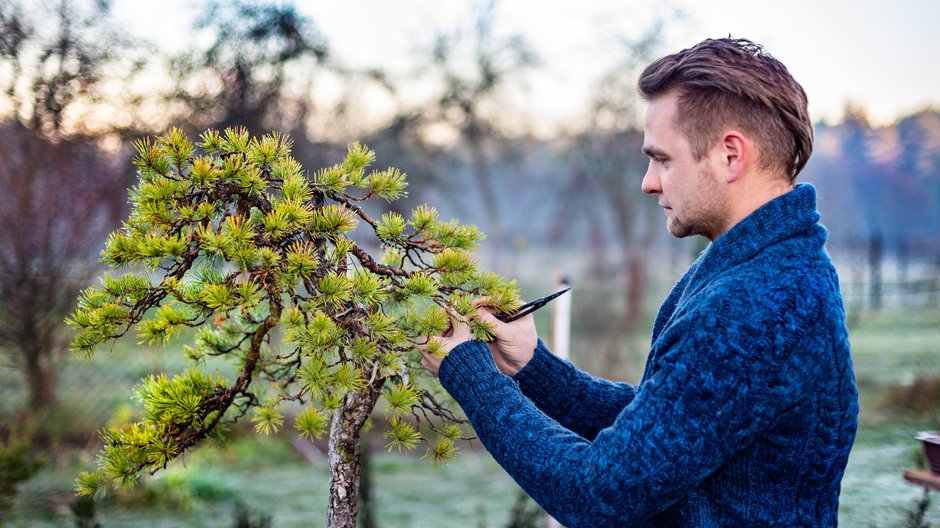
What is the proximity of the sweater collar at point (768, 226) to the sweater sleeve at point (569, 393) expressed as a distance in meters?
0.50

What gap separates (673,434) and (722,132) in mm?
625

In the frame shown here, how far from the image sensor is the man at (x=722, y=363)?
129cm

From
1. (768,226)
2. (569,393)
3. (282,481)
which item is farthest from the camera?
(282,481)

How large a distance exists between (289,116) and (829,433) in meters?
6.95

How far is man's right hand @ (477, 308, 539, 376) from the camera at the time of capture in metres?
1.68

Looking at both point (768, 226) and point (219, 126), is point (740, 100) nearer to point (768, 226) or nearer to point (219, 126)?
point (768, 226)

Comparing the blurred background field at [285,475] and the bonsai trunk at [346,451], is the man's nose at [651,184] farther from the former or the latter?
the blurred background field at [285,475]

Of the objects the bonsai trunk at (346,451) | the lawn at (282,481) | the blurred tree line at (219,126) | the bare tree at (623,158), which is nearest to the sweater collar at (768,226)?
the bonsai trunk at (346,451)

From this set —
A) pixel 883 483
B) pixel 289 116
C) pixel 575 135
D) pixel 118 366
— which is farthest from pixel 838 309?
pixel 575 135

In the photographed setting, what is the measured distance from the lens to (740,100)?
1.49 m

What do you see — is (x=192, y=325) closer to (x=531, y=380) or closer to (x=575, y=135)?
(x=531, y=380)

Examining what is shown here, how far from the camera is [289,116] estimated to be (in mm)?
7570

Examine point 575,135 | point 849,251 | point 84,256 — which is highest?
point 575,135

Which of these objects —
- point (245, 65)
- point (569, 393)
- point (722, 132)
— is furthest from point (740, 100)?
point (245, 65)
